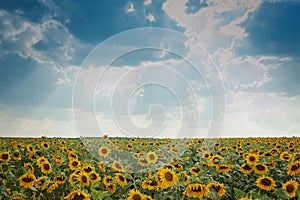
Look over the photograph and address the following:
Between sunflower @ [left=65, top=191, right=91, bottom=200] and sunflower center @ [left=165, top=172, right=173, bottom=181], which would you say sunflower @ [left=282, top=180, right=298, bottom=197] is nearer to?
sunflower center @ [left=165, top=172, right=173, bottom=181]

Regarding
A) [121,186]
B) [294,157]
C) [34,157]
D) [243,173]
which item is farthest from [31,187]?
[294,157]

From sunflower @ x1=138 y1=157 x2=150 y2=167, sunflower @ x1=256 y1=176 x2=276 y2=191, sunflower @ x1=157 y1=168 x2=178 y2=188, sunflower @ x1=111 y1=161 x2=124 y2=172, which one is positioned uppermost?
sunflower @ x1=138 y1=157 x2=150 y2=167

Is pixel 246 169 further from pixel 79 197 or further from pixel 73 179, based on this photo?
pixel 79 197

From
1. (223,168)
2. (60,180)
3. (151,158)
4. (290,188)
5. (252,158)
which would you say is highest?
(252,158)

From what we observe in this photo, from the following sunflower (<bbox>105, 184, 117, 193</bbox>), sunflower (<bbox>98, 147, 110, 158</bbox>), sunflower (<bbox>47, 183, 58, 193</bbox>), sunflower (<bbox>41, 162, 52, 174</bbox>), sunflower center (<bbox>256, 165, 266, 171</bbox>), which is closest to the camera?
sunflower (<bbox>47, 183, 58, 193</bbox>)

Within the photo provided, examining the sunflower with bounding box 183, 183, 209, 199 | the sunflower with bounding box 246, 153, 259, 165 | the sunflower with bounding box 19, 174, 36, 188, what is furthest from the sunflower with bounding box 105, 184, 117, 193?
the sunflower with bounding box 246, 153, 259, 165

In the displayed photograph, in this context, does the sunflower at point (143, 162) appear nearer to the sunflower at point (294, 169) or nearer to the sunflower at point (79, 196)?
the sunflower at point (294, 169)

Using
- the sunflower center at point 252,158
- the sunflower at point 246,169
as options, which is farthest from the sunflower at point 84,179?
the sunflower center at point 252,158

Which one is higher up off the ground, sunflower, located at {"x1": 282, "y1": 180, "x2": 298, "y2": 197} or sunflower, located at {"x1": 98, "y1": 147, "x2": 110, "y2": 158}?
sunflower, located at {"x1": 98, "y1": 147, "x2": 110, "y2": 158}

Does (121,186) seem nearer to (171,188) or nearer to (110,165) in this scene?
(171,188)

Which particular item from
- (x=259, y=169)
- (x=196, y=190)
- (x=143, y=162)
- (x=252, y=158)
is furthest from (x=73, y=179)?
(x=252, y=158)

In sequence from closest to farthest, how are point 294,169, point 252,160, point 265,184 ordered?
point 265,184
point 294,169
point 252,160

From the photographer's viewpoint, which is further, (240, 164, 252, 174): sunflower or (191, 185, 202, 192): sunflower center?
(240, 164, 252, 174): sunflower

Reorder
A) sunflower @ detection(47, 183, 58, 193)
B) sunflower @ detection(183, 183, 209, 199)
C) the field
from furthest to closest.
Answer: sunflower @ detection(47, 183, 58, 193), the field, sunflower @ detection(183, 183, 209, 199)
